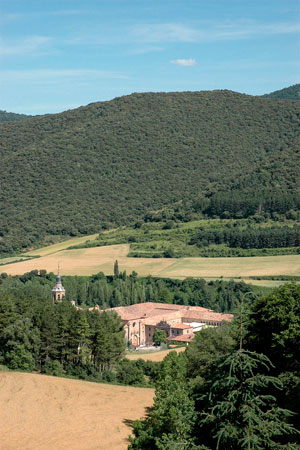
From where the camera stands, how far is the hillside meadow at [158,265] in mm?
120188

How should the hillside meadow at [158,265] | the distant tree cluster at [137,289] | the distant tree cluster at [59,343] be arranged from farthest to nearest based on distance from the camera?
the hillside meadow at [158,265], the distant tree cluster at [137,289], the distant tree cluster at [59,343]

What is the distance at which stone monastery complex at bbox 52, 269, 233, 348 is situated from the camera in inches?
3863

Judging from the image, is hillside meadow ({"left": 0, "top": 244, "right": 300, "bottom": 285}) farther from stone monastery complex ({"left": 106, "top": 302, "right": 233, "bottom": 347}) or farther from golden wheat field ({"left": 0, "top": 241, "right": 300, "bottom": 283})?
stone monastery complex ({"left": 106, "top": 302, "right": 233, "bottom": 347})

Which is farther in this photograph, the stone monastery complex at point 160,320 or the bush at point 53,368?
the stone monastery complex at point 160,320

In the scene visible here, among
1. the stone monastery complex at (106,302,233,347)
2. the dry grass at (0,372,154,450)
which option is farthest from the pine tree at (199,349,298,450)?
the stone monastery complex at (106,302,233,347)

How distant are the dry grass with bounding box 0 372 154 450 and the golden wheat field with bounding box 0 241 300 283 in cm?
6519

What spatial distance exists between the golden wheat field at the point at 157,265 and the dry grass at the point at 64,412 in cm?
6519

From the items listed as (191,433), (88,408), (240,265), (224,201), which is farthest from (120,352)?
(224,201)

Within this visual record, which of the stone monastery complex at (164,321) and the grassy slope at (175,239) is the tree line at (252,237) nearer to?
the grassy slope at (175,239)

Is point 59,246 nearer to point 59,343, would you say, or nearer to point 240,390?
point 59,343

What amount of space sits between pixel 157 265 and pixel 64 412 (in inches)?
3344

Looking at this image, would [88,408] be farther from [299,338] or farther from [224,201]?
[224,201]

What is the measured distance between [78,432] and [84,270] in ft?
292

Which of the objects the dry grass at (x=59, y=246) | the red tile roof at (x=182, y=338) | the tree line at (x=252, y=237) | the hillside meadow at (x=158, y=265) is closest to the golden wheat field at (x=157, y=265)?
the hillside meadow at (x=158, y=265)
